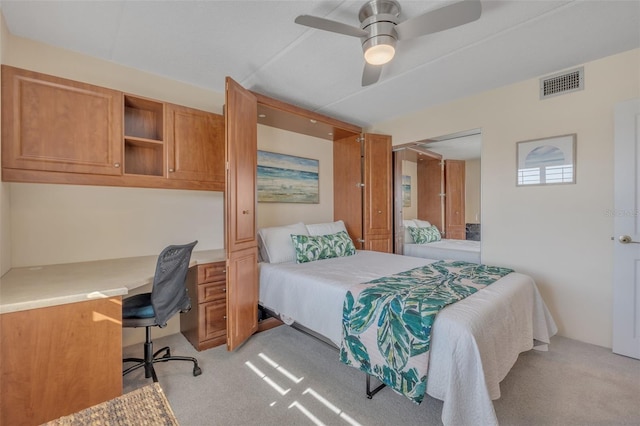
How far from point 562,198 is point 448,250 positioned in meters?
1.31

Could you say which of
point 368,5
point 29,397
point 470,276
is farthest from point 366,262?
point 29,397

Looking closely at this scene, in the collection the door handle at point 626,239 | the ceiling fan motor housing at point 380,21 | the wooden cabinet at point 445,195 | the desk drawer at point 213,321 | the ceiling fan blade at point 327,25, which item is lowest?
the desk drawer at point 213,321

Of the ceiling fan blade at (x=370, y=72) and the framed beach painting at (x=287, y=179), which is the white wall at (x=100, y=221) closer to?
the framed beach painting at (x=287, y=179)

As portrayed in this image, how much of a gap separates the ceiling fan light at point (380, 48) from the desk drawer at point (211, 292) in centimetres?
222

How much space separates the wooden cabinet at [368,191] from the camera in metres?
3.90

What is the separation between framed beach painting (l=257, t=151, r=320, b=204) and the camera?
3480 mm

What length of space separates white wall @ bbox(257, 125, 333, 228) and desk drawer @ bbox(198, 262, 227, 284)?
0.98 meters

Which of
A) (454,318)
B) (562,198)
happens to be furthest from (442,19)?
(562,198)

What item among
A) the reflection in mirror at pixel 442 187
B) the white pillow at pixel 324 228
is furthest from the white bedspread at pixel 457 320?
the reflection in mirror at pixel 442 187

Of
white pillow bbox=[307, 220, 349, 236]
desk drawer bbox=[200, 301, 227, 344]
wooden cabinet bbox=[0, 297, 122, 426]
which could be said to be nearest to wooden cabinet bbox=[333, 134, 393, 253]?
white pillow bbox=[307, 220, 349, 236]

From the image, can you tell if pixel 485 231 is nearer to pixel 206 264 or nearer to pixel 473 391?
pixel 473 391

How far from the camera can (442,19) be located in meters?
1.63

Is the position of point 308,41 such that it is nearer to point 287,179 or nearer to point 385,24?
point 385,24

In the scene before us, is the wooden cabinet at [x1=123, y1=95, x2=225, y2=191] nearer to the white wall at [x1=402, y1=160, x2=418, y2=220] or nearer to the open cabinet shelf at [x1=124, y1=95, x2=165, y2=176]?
the open cabinet shelf at [x1=124, y1=95, x2=165, y2=176]
